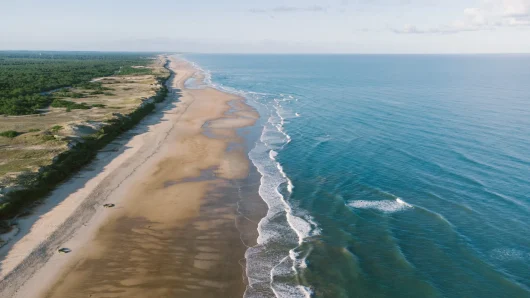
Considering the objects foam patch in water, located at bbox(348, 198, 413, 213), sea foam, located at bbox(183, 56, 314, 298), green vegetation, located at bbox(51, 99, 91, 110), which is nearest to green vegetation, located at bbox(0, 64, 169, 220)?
green vegetation, located at bbox(51, 99, 91, 110)

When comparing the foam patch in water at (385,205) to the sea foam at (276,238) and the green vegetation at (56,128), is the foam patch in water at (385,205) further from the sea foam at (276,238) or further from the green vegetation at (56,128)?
the green vegetation at (56,128)

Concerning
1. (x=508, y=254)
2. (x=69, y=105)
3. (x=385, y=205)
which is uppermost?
(x=69, y=105)

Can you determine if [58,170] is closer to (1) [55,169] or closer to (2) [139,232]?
(1) [55,169]

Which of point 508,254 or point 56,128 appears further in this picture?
point 56,128

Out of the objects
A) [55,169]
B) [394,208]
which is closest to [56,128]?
[55,169]

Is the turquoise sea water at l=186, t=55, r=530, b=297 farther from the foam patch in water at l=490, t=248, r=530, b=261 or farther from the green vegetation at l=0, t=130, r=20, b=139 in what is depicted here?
the green vegetation at l=0, t=130, r=20, b=139

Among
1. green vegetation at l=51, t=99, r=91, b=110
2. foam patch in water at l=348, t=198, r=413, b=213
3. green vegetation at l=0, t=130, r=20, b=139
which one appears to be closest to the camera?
foam patch in water at l=348, t=198, r=413, b=213
